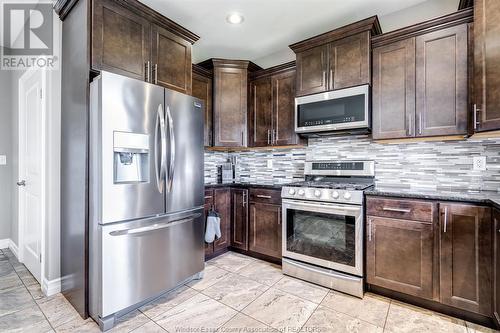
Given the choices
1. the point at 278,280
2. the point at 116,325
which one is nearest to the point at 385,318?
the point at 278,280

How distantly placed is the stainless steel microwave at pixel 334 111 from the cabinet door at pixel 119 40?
1639 mm

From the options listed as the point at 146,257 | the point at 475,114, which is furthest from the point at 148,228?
the point at 475,114

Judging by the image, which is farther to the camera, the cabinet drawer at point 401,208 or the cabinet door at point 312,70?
the cabinet door at point 312,70

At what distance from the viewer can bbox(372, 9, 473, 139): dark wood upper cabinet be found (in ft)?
6.59

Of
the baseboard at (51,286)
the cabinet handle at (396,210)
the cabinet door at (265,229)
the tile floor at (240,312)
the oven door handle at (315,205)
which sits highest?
the cabinet handle at (396,210)

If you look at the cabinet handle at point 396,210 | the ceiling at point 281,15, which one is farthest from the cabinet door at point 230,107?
the cabinet handle at point 396,210

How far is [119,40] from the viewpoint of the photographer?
2.00m

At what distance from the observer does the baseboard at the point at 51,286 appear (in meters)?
2.18

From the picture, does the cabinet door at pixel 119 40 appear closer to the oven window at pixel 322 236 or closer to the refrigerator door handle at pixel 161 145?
the refrigerator door handle at pixel 161 145

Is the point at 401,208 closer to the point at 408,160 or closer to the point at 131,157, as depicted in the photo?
the point at 408,160

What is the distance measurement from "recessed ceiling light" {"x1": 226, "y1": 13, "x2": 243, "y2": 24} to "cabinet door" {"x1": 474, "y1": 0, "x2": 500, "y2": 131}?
6.47 feet

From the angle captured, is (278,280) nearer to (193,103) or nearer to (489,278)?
(489,278)

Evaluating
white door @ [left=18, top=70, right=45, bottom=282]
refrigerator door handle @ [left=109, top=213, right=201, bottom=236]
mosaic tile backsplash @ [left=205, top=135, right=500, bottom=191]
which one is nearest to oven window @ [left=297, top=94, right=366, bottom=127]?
mosaic tile backsplash @ [left=205, top=135, right=500, bottom=191]

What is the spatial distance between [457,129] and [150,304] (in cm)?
291
